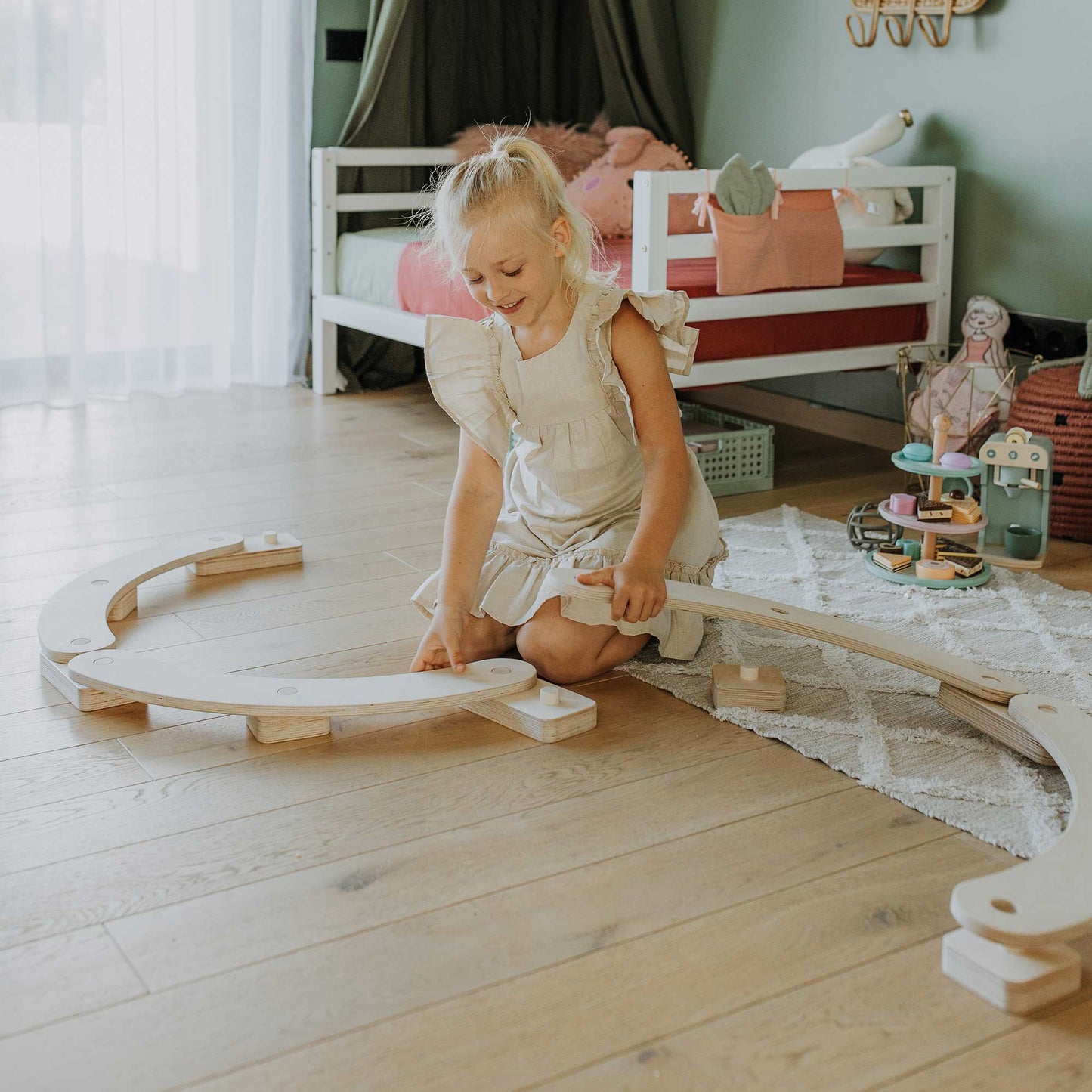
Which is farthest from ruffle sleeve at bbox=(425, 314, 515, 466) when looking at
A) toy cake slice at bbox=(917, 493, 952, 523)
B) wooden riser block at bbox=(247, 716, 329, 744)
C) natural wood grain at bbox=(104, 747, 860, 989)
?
toy cake slice at bbox=(917, 493, 952, 523)

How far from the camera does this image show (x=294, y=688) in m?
1.53

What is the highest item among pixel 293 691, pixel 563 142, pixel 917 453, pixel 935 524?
pixel 563 142

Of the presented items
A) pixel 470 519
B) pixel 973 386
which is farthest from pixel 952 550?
pixel 470 519

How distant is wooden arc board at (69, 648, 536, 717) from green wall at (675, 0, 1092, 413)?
5.72 ft

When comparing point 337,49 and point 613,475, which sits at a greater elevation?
point 337,49

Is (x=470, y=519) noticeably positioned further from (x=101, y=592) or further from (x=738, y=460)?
(x=738, y=460)

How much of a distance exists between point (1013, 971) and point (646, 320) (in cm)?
96

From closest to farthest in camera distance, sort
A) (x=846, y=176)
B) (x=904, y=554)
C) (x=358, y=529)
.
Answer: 1. (x=904, y=554)
2. (x=358, y=529)
3. (x=846, y=176)

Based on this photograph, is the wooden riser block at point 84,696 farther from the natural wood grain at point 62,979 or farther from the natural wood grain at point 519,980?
the natural wood grain at point 519,980

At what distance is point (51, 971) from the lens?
Result: 1074mm

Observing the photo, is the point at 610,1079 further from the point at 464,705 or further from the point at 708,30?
the point at 708,30

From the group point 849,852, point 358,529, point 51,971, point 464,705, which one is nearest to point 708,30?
point 358,529

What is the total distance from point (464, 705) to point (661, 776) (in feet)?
0.94

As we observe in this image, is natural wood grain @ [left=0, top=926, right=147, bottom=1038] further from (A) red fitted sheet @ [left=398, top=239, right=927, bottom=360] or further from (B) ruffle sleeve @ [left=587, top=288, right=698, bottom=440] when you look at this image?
(A) red fitted sheet @ [left=398, top=239, right=927, bottom=360]
